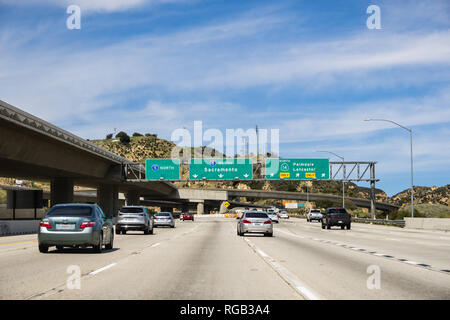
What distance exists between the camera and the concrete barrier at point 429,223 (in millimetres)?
48719

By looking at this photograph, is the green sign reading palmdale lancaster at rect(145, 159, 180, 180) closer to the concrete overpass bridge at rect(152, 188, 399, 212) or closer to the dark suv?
the dark suv

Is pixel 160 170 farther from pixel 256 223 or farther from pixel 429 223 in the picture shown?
pixel 256 223

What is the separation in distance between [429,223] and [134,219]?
2836cm

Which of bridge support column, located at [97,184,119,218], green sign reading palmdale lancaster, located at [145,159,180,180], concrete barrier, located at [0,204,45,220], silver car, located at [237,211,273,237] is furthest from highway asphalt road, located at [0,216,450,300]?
bridge support column, located at [97,184,119,218]

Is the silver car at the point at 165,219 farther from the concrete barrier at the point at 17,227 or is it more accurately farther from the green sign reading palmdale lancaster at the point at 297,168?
the green sign reading palmdale lancaster at the point at 297,168

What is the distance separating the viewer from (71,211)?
1878cm

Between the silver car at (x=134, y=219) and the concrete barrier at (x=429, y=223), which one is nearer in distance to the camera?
the silver car at (x=134, y=219)

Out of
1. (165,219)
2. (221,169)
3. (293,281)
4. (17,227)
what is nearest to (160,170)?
(221,169)

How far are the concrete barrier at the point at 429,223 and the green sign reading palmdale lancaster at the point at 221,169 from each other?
22.3m

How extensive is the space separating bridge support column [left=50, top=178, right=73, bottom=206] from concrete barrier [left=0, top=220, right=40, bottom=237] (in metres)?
21.3

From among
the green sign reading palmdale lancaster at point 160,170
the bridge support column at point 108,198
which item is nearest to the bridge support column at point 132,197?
the bridge support column at point 108,198

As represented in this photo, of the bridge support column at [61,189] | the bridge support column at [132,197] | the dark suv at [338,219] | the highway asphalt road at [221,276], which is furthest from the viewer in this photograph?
the bridge support column at [132,197]
